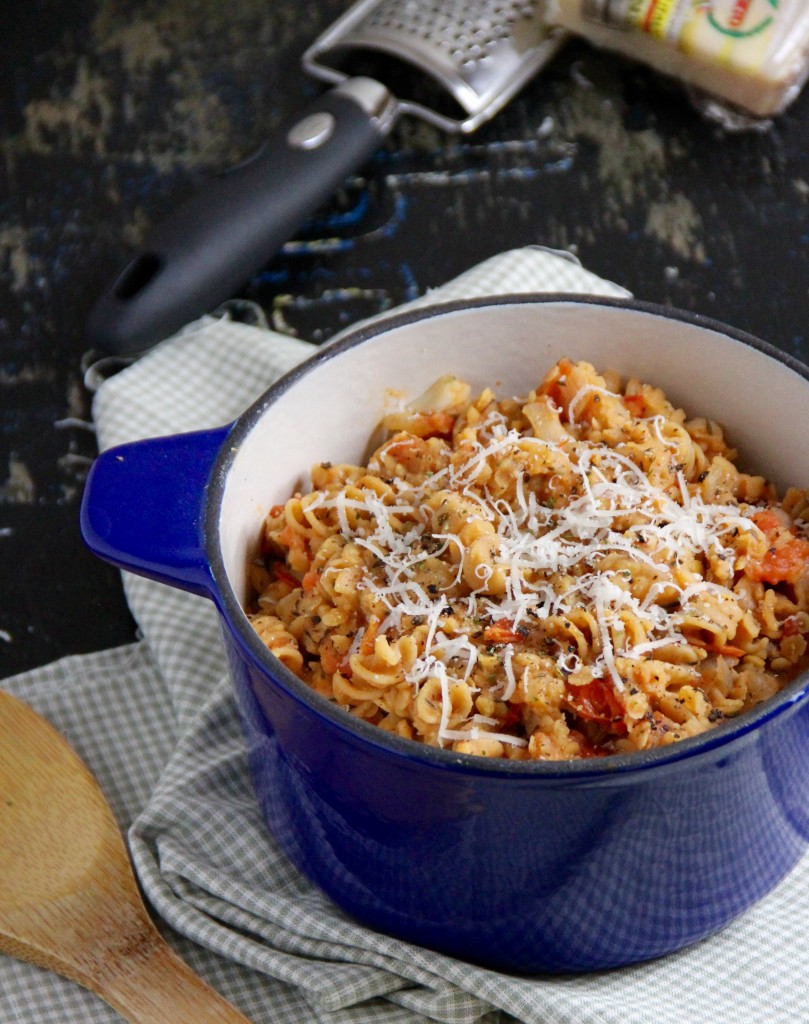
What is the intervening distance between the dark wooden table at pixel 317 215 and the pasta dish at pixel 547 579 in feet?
2.28

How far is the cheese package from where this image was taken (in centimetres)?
254

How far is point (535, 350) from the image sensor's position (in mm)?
1713

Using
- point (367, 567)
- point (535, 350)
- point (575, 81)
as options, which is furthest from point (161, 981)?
point (575, 81)

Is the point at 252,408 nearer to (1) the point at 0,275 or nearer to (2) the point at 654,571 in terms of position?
(2) the point at 654,571

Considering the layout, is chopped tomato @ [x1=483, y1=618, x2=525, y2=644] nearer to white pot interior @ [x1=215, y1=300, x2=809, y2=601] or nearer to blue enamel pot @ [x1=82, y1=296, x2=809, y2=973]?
blue enamel pot @ [x1=82, y1=296, x2=809, y2=973]

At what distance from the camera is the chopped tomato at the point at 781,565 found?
4.78 ft

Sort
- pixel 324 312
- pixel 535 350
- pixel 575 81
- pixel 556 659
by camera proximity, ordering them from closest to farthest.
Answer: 1. pixel 556 659
2. pixel 535 350
3. pixel 324 312
4. pixel 575 81

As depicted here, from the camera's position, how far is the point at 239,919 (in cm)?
159

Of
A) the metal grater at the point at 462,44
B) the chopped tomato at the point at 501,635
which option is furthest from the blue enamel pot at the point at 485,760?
the metal grater at the point at 462,44

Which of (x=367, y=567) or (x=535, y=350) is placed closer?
(x=367, y=567)

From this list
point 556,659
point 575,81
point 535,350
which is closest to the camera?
point 556,659

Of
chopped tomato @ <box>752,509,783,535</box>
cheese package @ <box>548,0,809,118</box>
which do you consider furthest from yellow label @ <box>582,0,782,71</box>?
chopped tomato @ <box>752,509,783,535</box>

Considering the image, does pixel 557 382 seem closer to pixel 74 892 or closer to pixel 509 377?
pixel 509 377

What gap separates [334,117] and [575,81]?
65cm
